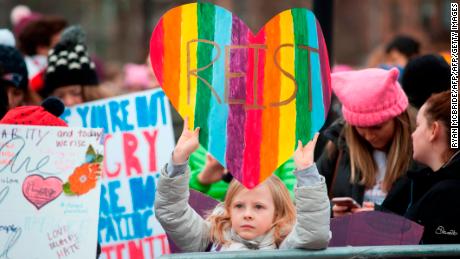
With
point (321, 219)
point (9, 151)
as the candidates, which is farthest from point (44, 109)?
point (321, 219)

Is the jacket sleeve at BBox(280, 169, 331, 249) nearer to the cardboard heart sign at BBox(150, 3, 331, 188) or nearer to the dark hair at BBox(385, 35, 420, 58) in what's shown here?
the cardboard heart sign at BBox(150, 3, 331, 188)

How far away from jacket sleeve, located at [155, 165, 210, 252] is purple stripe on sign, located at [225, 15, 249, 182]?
8.3 inches

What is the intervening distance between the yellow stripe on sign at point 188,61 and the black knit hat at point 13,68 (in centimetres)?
169

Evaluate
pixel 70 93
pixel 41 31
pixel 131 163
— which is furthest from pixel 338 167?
pixel 41 31

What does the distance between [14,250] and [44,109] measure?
0.83 m

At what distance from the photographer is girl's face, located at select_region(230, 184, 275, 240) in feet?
17.0

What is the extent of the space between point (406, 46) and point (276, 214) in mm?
4263

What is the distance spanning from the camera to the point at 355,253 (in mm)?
4379

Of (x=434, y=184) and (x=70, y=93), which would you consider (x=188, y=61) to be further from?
(x=70, y=93)

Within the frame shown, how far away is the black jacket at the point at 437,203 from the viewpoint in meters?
5.03

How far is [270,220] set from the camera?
523 cm

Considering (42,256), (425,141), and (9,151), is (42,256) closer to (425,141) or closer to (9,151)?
(9,151)

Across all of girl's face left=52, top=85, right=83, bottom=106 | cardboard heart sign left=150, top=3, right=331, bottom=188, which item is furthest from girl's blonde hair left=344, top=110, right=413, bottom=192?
girl's face left=52, top=85, right=83, bottom=106

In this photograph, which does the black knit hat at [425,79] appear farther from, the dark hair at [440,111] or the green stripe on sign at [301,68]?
the green stripe on sign at [301,68]
